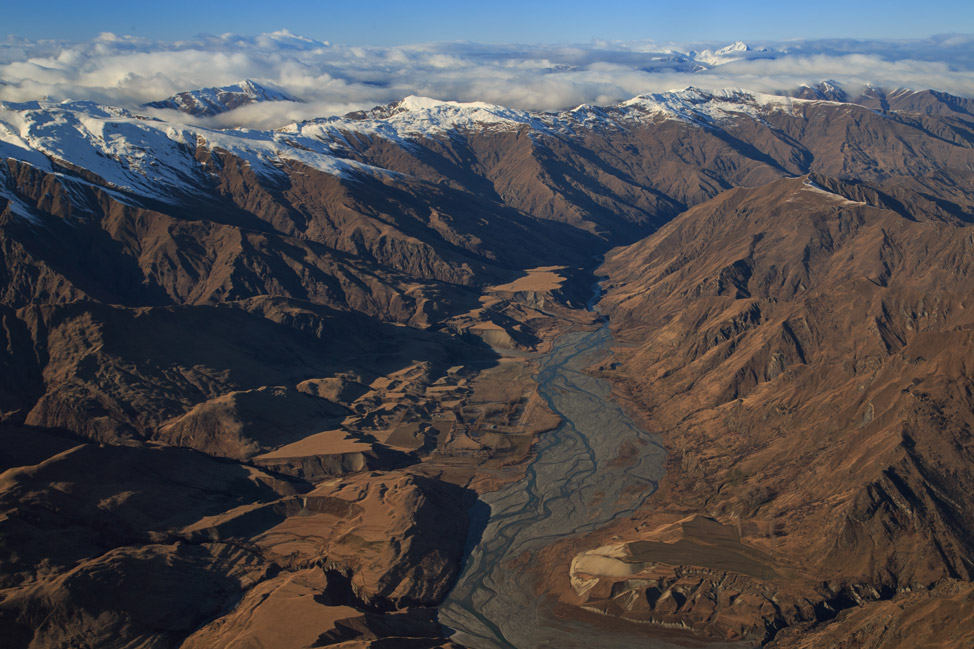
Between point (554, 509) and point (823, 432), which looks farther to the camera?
point (554, 509)

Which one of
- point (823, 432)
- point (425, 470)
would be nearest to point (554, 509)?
point (425, 470)

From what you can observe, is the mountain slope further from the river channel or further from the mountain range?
the river channel

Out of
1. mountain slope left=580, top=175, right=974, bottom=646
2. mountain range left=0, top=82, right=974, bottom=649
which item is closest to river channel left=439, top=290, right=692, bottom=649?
mountain range left=0, top=82, right=974, bottom=649

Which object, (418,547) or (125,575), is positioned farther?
(418,547)

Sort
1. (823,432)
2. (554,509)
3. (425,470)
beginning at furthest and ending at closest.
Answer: (425,470) → (554,509) → (823,432)

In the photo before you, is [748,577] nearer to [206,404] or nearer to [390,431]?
[390,431]

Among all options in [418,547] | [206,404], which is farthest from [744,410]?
[206,404]

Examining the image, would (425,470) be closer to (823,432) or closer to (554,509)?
(554,509)

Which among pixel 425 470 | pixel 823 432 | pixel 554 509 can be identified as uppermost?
pixel 823 432
